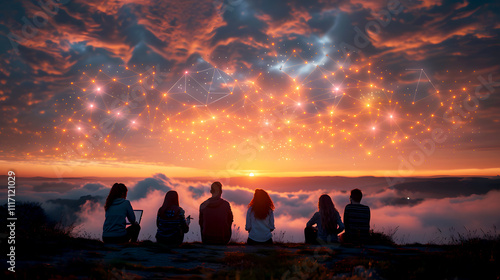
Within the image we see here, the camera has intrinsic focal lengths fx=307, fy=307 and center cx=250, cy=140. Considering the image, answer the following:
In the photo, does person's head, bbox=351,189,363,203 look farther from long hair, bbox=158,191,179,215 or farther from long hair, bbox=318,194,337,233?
long hair, bbox=158,191,179,215

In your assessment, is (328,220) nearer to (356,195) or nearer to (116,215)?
(356,195)

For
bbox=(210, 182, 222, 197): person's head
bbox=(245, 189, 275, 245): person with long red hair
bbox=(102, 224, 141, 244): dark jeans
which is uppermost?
bbox=(210, 182, 222, 197): person's head

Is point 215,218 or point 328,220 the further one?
point 215,218

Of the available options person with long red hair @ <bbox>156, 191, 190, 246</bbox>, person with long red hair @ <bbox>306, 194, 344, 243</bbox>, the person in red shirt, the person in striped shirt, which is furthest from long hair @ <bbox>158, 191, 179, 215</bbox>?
the person in striped shirt

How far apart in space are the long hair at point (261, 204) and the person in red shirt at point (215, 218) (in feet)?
2.26

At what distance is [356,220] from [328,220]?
727 millimetres

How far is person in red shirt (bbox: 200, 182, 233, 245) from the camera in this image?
809 centimetres

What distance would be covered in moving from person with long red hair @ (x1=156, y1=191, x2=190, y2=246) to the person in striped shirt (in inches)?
167

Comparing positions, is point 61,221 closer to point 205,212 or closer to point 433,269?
point 205,212

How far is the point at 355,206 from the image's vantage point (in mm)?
7758

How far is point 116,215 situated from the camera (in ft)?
24.5

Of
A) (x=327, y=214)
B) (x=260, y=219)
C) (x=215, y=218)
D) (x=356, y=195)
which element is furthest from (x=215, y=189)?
(x=356, y=195)

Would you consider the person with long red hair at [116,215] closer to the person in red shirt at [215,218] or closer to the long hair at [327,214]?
the person in red shirt at [215,218]

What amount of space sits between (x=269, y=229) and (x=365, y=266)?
3.58m
